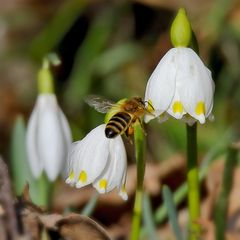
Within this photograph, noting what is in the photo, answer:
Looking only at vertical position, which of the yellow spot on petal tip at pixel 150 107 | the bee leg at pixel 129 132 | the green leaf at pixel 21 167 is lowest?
the green leaf at pixel 21 167

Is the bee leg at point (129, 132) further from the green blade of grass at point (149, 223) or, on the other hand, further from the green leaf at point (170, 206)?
the green blade of grass at point (149, 223)

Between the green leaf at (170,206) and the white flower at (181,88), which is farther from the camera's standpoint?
the green leaf at (170,206)

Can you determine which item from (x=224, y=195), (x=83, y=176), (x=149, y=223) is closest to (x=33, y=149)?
(x=149, y=223)

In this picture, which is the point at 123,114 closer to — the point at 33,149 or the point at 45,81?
the point at 45,81

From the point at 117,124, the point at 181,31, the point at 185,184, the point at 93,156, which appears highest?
the point at 181,31

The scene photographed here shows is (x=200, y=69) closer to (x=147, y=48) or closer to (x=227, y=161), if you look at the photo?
(x=227, y=161)

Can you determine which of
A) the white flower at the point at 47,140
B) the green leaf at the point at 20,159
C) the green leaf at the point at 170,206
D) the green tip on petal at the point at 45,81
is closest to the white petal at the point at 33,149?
the white flower at the point at 47,140

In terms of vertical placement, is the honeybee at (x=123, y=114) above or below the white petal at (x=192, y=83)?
below
